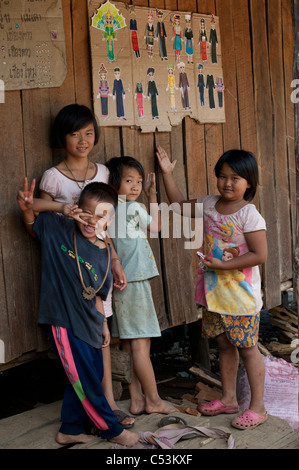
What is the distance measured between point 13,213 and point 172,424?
61.5 inches

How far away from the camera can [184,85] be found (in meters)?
4.39

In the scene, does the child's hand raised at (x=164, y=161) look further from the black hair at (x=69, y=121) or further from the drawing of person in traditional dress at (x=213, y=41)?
the drawing of person in traditional dress at (x=213, y=41)

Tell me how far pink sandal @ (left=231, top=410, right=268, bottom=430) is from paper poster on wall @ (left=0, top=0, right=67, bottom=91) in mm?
2352

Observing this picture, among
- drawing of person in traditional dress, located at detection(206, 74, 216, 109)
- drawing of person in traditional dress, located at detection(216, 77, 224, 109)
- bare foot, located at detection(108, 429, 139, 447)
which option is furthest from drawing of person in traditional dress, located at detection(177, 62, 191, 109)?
bare foot, located at detection(108, 429, 139, 447)

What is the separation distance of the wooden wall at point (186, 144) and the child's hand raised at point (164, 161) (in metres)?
0.07

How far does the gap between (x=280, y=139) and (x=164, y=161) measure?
66.7 inches

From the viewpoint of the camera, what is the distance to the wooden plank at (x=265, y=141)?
5074mm

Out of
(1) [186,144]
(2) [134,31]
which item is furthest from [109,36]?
(1) [186,144]

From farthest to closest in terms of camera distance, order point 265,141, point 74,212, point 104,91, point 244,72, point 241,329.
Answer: point 265,141, point 244,72, point 104,91, point 241,329, point 74,212

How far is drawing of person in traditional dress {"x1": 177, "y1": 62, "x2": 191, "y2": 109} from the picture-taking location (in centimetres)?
437

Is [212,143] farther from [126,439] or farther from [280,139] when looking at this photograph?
[126,439]

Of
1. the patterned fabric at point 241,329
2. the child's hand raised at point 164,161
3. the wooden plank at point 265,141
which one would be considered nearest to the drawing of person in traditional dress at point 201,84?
the child's hand raised at point 164,161

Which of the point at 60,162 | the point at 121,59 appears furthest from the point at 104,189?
the point at 121,59

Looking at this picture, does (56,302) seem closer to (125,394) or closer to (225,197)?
(225,197)
